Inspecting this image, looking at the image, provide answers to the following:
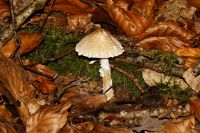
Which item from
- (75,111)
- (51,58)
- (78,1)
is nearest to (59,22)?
(78,1)

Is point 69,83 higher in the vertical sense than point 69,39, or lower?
lower

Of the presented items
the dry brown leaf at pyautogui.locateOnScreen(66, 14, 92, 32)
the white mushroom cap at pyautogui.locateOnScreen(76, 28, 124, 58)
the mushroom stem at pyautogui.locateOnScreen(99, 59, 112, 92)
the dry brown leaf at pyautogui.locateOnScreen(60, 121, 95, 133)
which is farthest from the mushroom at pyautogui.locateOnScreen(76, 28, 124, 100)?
the dry brown leaf at pyautogui.locateOnScreen(66, 14, 92, 32)

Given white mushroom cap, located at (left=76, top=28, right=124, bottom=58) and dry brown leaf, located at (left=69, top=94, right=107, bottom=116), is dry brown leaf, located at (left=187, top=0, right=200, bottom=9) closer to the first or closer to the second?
white mushroom cap, located at (left=76, top=28, right=124, bottom=58)

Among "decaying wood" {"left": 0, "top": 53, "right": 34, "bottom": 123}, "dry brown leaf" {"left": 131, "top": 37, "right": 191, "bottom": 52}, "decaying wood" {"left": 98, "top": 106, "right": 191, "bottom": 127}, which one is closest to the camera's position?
"decaying wood" {"left": 0, "top": 53, "right": 34, "bottom": 123}

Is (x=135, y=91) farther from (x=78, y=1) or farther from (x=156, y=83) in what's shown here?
(x=78, y=1)

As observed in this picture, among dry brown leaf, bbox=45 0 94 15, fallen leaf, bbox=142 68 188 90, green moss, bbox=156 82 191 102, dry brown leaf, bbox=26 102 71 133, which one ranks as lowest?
green moss, bbox=156 82 191 102

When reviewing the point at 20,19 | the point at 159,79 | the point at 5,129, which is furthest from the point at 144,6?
the point at 5,129

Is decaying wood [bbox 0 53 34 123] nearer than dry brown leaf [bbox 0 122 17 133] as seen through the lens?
No
